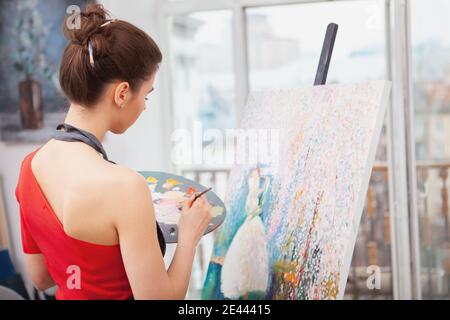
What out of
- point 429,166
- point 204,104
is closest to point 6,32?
point 204,104

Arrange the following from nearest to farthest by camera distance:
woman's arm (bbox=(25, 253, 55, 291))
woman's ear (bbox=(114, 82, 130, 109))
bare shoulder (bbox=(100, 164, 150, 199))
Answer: bare shoulder (bbox=(100, 164, 150, 199)) < woman's ear (bbox=(114, 82, 130, 109)) < woman's arm (bbox=(25, 253, 55, 291))

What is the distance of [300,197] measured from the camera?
5.46 feet

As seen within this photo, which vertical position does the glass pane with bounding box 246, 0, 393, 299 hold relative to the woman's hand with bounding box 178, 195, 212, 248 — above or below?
above

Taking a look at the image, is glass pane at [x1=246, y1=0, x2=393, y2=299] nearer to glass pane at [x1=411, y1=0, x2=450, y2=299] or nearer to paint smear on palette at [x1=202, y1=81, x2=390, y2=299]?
glass pane at [x1=411, y1=0, x2=450, y2=299]

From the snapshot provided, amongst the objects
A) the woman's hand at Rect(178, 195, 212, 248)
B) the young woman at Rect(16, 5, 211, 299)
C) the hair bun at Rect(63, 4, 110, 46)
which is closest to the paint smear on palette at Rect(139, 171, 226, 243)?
the woman's hand at Rect(178, 195, 212, 248)

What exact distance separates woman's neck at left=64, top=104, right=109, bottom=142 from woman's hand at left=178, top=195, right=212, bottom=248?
27cm

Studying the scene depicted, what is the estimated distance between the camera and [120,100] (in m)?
1.26

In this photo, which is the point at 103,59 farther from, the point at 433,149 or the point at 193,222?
the point at 433,149

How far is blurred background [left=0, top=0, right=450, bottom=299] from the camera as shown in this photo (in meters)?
2.50

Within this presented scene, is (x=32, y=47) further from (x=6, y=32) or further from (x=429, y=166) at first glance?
(x=429, y=166)

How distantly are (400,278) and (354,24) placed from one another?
1086 mm

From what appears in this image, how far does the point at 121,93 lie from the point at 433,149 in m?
→ 1.79

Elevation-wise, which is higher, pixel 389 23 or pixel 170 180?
pixel 389 23

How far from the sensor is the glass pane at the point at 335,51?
98.3 inches
